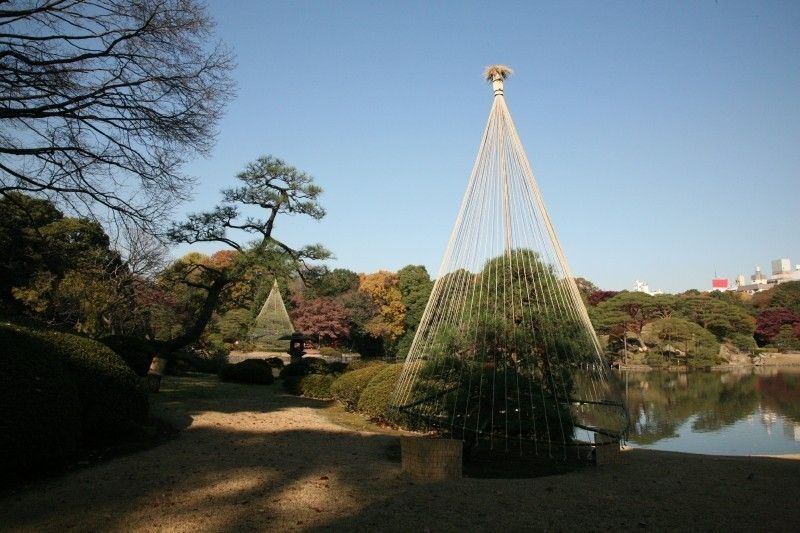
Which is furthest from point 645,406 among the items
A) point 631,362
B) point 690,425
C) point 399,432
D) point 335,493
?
point 631,362

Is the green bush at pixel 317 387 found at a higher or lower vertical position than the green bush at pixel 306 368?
lower

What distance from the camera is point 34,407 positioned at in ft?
16.2

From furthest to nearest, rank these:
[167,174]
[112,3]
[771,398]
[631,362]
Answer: [631,362]
[771,398]
[167,174]
[112,3]

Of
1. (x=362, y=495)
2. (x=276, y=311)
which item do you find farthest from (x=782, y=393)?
(x=276, y=311)

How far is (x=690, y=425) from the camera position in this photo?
511 inches

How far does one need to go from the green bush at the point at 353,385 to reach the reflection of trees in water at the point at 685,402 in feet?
17.7

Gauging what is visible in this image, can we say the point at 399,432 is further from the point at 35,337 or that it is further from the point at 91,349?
the point at 35,337

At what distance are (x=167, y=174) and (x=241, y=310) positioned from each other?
28.8 m

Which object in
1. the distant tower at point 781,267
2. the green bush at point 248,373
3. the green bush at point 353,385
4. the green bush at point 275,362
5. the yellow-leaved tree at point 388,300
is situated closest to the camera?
the green bush at point 353,385

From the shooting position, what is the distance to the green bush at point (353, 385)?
1091 cm

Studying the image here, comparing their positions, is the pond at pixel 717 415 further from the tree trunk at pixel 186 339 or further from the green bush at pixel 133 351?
the green bush at pixel 133 351

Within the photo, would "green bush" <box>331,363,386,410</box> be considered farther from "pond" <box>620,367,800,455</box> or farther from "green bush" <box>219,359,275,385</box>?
"pond" <box>620,367,800,455</box>

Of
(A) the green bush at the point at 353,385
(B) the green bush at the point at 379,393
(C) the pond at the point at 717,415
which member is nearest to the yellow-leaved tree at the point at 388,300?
(C) the pond at the point at 717,415

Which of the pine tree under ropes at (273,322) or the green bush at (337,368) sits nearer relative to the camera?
the green bush at (337,368)
